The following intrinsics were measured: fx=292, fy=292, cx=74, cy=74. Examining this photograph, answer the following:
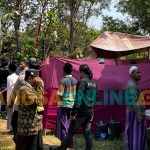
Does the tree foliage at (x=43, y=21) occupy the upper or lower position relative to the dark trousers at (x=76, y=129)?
upper

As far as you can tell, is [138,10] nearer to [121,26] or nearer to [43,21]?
[121,26]

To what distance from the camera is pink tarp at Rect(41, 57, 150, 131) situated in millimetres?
6750

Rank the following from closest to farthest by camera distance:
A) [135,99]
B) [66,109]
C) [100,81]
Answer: [135,99]
[66,109]
[100,81]

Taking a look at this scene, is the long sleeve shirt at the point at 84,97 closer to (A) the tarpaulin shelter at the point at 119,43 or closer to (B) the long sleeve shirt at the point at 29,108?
(B) the long sleeve shirt at the point at 29,108

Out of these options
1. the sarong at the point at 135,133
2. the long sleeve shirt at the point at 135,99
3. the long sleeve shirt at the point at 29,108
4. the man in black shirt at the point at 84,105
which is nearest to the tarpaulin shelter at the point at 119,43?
the man in black shirt at the point at 84,105

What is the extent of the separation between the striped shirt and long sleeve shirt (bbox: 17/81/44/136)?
137 cm

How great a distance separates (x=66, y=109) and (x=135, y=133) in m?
1.43

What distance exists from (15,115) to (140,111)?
220cm

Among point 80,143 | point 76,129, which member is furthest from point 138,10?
point 76,129

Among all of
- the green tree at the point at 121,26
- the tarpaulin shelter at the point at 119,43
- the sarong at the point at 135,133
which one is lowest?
the sarong at the point at 135,133

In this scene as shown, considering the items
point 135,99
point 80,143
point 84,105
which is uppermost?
point 135,99

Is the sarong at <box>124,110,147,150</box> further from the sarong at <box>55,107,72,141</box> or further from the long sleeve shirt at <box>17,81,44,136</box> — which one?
the long sleeve shirt at <box>17,81,44,136</box>

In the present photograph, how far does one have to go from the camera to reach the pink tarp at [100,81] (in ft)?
22.1

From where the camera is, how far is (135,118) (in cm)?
488
